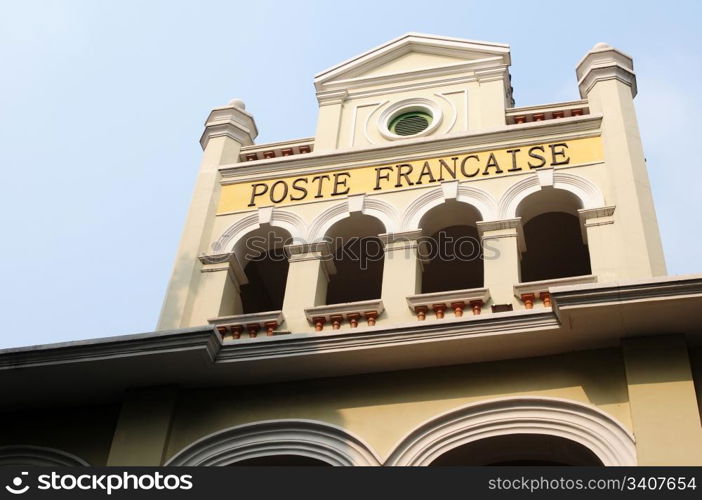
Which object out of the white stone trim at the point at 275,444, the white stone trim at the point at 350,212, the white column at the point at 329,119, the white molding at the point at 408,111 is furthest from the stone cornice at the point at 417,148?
the white stone trim at the point at 275,444

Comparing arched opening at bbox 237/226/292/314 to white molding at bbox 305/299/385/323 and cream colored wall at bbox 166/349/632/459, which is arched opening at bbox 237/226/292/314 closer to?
white molding at bbox 305/299/385/323

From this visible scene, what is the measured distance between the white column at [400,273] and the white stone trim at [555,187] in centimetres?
131

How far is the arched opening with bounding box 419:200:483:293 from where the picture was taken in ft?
47.7

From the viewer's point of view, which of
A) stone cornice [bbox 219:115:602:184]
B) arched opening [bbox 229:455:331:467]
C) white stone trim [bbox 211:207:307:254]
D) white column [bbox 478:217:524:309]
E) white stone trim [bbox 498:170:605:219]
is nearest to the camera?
arched opening [bbox 229:455:331:467]

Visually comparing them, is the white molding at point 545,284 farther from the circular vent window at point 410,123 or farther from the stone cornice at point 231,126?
the stone cornice at point 231,126

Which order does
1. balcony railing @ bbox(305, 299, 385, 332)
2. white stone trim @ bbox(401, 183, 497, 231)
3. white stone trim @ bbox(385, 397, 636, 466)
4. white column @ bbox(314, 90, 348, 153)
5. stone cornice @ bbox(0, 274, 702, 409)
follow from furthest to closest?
1. white column @ bbox(314, 90, 348, 153)
2. white stone trim @ bbox(401, 183, 497, 231)
3. balcony railing @ bbox(305, 299, 385, 332)
4. stone cornice @ bbox(0, 274, 702, 409)
5. white stone trim @ bbox(385, 397, 636, 466)

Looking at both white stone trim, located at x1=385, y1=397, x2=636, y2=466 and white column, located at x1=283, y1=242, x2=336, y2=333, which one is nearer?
white stone trim, located at x1=385, y1=397, x2=636, y2=466

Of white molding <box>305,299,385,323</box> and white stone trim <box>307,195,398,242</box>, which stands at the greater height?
white stone trim <box>307,195,398,242</box>

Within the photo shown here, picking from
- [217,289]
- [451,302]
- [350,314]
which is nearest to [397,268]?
[350,314]

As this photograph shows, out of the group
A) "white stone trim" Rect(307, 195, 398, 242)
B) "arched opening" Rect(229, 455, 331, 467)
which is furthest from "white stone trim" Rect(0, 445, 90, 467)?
"white stone trim" Rect(307, 195, 398, 242)

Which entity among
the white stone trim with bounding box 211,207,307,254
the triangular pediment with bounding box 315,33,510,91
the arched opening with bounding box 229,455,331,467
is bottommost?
the arched opening with bounding box 229,455,331,467

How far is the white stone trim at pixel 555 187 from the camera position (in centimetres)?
1382

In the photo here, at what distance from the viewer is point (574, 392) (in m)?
11.2

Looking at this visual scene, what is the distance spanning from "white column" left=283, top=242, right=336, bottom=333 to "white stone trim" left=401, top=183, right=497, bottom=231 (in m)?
1.26
